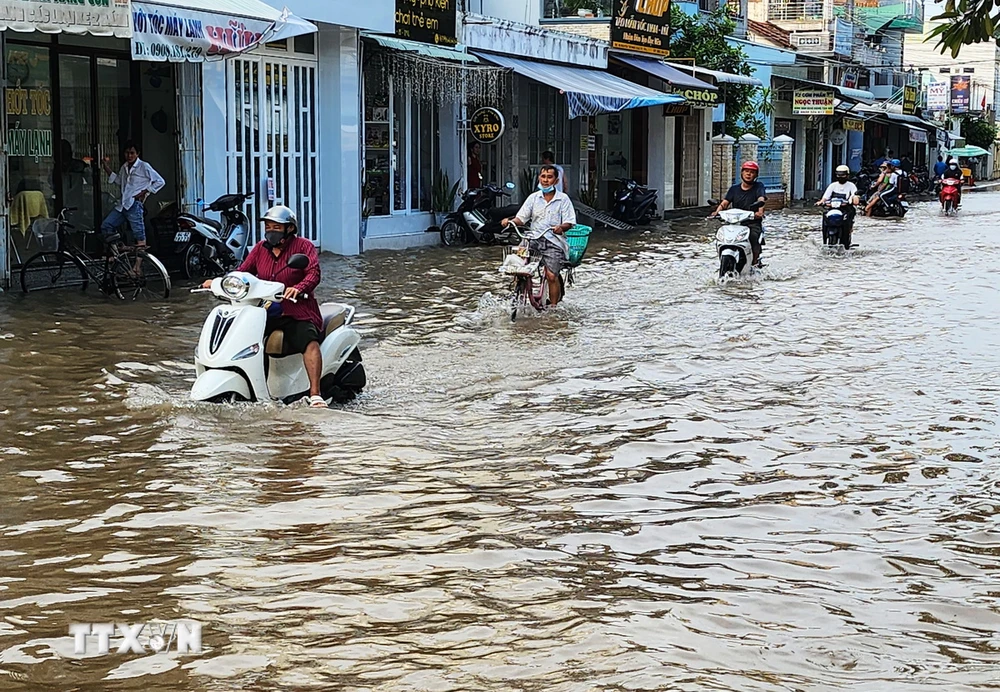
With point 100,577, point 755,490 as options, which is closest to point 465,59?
point 755,490

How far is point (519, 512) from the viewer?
631 cm

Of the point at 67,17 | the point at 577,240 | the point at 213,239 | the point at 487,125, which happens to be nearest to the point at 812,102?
the point at 487,125

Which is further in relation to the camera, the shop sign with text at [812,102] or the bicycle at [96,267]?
the shop sign with text at [812,102]

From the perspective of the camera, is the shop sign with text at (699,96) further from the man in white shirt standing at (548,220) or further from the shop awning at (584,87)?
the man in white shirt standing at (548,220)

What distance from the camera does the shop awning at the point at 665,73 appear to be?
2981 cm

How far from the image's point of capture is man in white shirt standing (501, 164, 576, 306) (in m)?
13.3

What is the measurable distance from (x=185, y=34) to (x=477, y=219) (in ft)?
31.4

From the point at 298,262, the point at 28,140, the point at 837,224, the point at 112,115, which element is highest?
the point at 112,115

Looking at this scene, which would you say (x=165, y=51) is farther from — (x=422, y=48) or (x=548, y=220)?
(x=422, y=48)

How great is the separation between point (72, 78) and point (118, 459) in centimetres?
959

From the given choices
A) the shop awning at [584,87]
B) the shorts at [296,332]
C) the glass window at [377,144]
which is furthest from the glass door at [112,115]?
the shorts at [296,332]

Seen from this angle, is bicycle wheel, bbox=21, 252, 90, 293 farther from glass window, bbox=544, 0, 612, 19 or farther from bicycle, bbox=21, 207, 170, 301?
glass window, bbox=544, 0, 612, 19

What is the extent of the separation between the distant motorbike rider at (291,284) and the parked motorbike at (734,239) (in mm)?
8771

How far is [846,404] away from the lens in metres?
9.05
